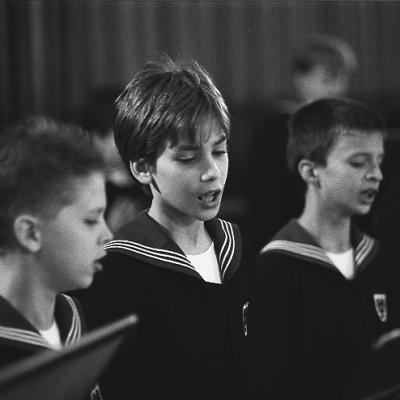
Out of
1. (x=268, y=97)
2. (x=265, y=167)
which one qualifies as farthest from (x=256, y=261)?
(x=268, y=97)

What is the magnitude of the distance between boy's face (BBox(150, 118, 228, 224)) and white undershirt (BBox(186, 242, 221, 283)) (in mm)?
80

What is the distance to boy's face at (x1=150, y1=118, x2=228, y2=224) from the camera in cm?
143

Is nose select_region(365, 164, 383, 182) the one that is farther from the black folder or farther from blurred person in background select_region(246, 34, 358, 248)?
the black folder

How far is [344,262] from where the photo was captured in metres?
1.79

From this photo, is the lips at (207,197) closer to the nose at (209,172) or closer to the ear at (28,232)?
the nose at (209,172)

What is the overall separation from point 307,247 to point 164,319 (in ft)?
1.41

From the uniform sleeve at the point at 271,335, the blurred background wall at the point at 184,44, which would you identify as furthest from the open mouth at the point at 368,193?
the blurred background wall at the point at 184,44

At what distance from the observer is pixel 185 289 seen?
4.79 feet

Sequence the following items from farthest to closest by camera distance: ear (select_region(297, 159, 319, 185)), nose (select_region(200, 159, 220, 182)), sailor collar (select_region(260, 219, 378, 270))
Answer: ear (select_region(297, 159, 319, 185)), sailor collar (select_region(260, 219, 378, 270)), nose (select_region(200, 159, 220, 182))

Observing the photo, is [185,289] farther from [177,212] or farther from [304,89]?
[304,89]

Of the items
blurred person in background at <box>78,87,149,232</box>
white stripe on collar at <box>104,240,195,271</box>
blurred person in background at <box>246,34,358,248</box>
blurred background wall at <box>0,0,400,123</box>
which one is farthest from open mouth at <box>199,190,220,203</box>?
blurred background wall at <box>0,0,400,123</box>

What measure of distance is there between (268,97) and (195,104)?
2.74 metres

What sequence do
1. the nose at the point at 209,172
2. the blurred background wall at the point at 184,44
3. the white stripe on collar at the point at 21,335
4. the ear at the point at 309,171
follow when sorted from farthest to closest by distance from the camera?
the blurred background wall at the point at 184,44 < the ear at the point at 309,171 < the nose at the point at 209,172 < the white stripe on collar at the point at 21,335

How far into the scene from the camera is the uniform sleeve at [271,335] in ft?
5.28
